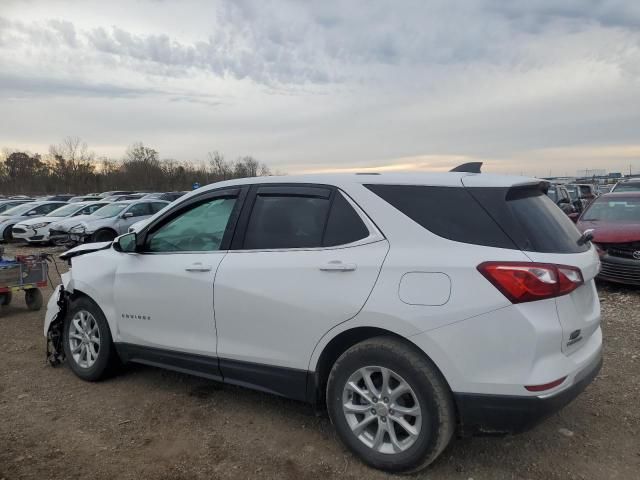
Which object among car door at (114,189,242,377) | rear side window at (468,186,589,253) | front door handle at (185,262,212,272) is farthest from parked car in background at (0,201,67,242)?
rear side window at (468,186,589,253)

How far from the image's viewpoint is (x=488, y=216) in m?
2.89

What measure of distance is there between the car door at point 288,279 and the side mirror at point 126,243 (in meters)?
1.04

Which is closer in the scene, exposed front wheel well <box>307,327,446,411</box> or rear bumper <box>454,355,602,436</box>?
rear bumper <box>454,355,602,436</box>

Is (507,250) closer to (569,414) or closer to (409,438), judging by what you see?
(409,438)

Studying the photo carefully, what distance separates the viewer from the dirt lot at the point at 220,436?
3.14m

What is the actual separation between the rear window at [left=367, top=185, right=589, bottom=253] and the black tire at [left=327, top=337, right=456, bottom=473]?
72 centimetres

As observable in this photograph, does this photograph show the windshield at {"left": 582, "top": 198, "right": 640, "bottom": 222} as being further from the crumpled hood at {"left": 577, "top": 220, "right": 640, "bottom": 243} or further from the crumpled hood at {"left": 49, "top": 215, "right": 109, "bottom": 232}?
the crumpled hood at {"left": 49, "top": 215, "right": 109, "bottom": 232}

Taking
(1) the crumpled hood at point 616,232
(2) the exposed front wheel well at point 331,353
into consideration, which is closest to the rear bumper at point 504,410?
(2) the exposed front wheel well at point 331,353

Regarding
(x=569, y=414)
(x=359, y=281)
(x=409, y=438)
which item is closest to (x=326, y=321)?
(x=359, y=281)

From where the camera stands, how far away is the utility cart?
7.09 meters

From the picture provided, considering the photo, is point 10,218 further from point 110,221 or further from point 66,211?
point 110,221

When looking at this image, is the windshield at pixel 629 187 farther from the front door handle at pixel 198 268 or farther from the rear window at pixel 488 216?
the front door handle at pixel 198 268

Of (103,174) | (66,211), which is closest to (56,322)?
(66,211)

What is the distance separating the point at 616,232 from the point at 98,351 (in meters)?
7.22
